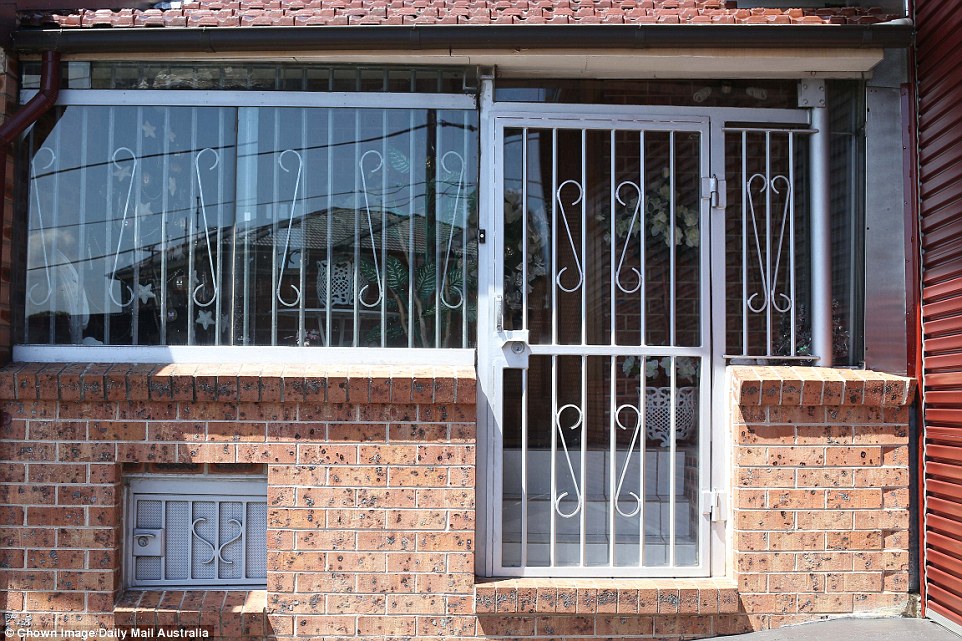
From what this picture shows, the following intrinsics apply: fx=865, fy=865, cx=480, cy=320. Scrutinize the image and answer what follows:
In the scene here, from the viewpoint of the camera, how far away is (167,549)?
173 inches

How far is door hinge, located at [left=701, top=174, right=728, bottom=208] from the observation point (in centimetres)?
449

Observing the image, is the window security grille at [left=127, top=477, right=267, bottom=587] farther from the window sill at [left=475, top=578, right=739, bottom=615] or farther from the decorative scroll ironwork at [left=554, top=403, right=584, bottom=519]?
the decorative scroll ironwork at [left=554, top=403, right=584, bottom=519]

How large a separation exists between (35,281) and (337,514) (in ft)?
6.51

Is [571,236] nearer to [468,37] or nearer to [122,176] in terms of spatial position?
[468,37]

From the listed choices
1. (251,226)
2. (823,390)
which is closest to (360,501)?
(251,226)

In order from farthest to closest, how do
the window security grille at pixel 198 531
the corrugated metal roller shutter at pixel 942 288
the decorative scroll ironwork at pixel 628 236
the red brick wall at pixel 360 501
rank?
the decorative scroll ironwork at pixel 628 236, the window security grille at pixel 198 531, the red brick wall at pixel 360 501, the corrugated metal roller shutter at pixel 942 288

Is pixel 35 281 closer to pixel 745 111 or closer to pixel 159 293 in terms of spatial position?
pixel 159 293

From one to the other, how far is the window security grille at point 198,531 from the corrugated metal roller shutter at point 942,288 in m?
3.35

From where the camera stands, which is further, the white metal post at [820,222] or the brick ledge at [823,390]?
the white metal post at [820,222]

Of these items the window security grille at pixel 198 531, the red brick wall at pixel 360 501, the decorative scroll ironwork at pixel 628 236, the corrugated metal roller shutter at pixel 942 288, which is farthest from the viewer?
the decorative scroll ironwork at pixel 628 236

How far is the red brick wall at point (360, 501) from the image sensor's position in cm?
421

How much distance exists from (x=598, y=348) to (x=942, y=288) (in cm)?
169

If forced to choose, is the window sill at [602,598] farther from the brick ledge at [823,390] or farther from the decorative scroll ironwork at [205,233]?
the decorative scroll ironwork at [205,233]

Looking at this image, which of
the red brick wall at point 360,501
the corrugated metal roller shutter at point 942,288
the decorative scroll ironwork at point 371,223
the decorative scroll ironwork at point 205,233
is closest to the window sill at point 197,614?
the red brick wall at point 360,501
